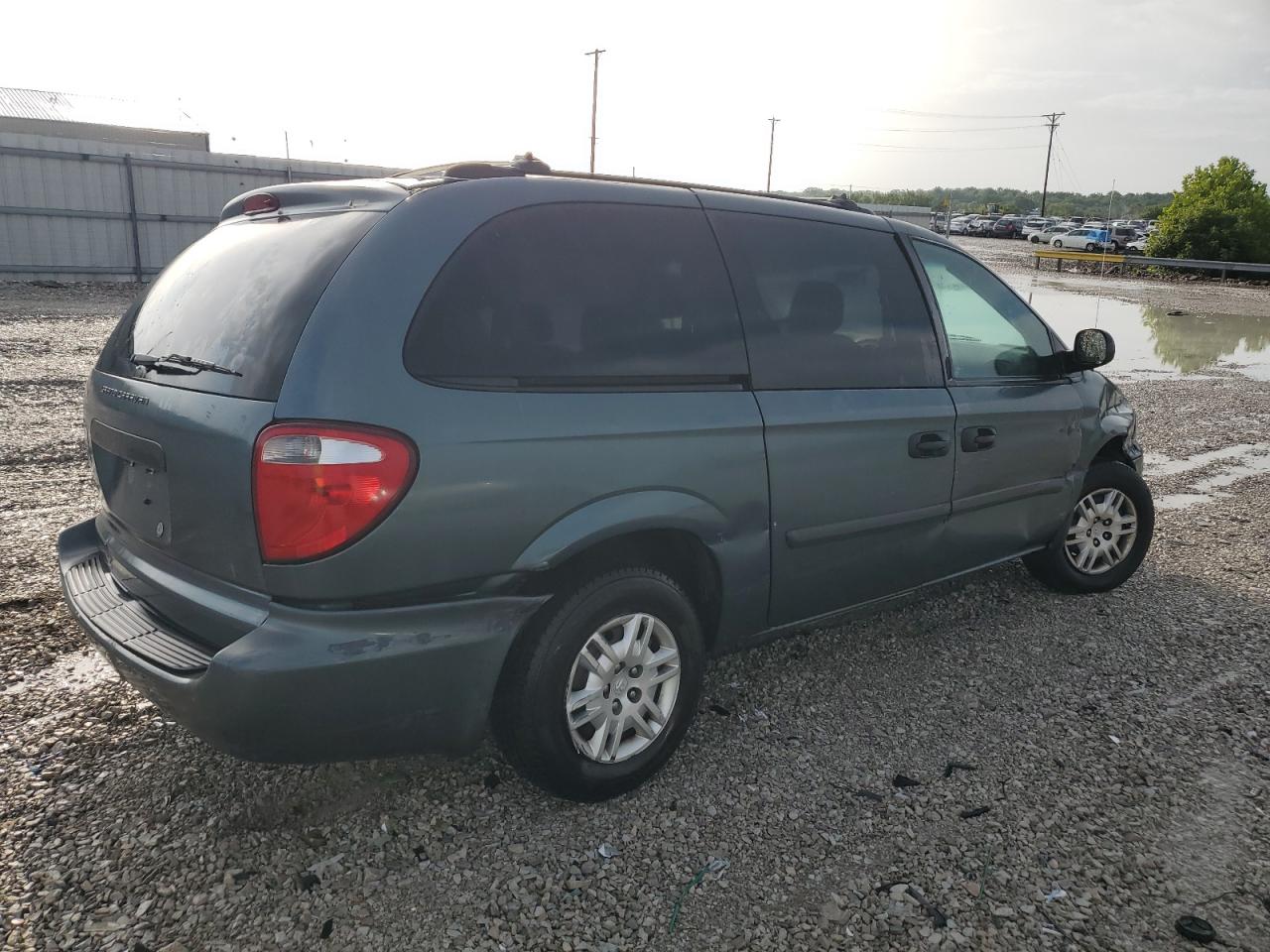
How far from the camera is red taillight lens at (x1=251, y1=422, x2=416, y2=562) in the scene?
85.0 inches

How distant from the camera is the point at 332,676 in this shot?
2.21 meters

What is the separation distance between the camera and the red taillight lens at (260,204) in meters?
2.80

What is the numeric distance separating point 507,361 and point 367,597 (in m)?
0.70

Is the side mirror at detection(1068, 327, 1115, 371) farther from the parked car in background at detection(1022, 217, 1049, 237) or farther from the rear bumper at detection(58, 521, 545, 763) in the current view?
the parked car in background at detection(1022, 217, 1049, 237)

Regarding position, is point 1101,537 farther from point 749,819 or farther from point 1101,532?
point 749,819

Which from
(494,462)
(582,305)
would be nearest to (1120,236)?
(582,305)

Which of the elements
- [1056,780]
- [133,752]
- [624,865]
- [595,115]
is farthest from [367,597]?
[595,115]

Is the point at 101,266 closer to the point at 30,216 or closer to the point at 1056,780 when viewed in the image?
the point at 30,216

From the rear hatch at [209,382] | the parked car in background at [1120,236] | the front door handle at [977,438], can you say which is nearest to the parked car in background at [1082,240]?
the parked car in background at [1120,236]

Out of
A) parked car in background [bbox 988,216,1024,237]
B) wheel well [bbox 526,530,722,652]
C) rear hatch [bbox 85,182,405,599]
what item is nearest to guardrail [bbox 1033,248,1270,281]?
parked car in background [bbox 988,216,1024,237]

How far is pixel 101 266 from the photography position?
18.3 m

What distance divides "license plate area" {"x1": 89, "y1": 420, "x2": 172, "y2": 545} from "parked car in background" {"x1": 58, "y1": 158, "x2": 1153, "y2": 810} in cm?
1

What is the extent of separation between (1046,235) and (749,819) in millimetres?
57091

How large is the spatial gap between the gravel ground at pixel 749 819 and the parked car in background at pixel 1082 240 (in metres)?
48.1
